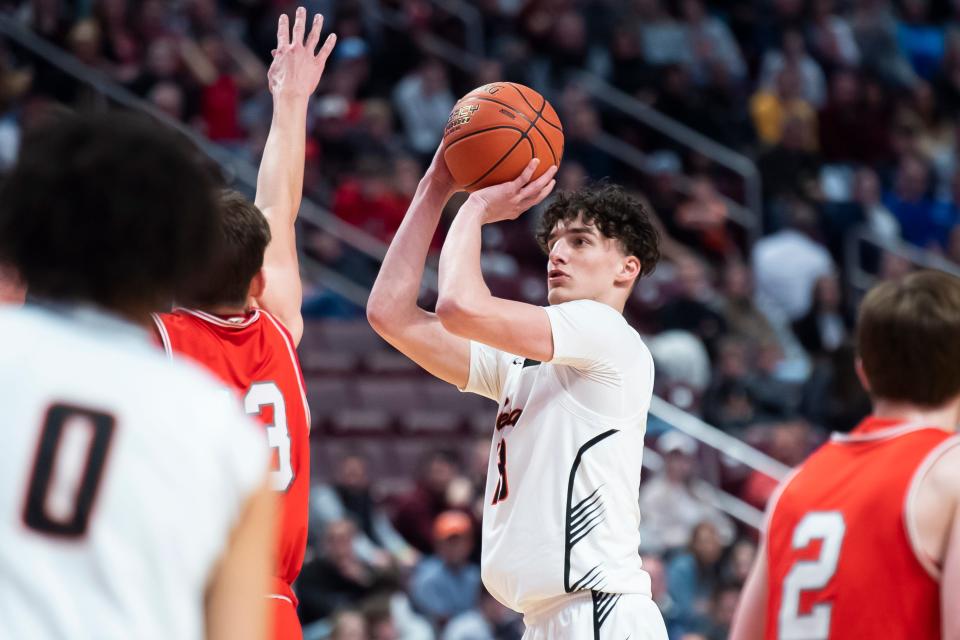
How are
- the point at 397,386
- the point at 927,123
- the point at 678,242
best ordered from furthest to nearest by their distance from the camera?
the point at 927,123 < the point at 678,242 < the point at 397,386

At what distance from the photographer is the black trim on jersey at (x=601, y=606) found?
13.4 feet

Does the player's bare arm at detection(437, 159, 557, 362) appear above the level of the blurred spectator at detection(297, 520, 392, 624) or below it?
above

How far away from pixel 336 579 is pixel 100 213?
715 centimetres

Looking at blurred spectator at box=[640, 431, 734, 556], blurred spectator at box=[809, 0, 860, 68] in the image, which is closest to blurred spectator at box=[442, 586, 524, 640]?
blurred spectator at box=[640, 431, 734, 556]

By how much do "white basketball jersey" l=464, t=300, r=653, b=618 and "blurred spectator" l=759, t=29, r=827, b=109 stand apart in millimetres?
11690

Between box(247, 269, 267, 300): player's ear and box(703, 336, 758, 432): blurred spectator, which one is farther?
box(703, 336, 758, 432): blurred spectator

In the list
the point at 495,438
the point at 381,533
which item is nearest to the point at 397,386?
the point at 381,533

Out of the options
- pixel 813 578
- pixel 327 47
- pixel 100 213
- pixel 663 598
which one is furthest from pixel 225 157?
pixel 100 213

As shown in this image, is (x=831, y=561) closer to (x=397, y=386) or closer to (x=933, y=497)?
(x=933, y=497)

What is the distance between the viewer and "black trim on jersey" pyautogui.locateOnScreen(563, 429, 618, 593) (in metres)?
4.09

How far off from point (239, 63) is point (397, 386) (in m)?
4.11

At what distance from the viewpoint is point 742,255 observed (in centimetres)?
1380

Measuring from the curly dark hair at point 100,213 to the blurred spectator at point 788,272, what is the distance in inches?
447

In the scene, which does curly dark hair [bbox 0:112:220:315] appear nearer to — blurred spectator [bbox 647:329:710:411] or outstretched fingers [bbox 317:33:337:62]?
outstretched fingers [bbox 317:33:337:62]
